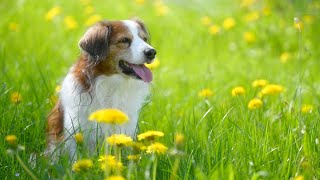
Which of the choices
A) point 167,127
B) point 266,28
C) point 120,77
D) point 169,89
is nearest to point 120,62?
point 120,77

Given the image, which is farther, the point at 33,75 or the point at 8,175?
the point at 33,75

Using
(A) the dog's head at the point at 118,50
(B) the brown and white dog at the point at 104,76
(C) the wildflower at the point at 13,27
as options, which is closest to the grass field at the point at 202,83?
(C) the wildflower at the point at 13,27

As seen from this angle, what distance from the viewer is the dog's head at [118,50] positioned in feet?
12.6

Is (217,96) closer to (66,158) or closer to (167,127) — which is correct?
(167,127)

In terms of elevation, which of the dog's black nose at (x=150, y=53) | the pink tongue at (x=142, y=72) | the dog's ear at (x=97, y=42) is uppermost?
the dog's ear at (x=97, y=42)

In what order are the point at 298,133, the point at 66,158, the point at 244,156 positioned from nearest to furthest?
the point at 66,158, the point at 244,156, the point at 298,133

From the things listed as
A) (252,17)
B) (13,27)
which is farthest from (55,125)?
(252,17)

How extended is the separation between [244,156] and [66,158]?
3.03 ft

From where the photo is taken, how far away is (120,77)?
3.96m

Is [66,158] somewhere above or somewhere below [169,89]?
above

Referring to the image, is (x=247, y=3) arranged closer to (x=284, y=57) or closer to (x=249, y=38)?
(x=249, y=38)

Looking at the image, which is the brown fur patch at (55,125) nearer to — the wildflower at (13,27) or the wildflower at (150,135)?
the wildflower at (150,135)

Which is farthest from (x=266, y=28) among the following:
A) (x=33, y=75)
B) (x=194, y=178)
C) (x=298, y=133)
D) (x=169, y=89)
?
(x=194, y=178)

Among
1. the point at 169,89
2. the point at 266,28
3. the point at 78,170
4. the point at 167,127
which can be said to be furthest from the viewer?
the point at 266,28
